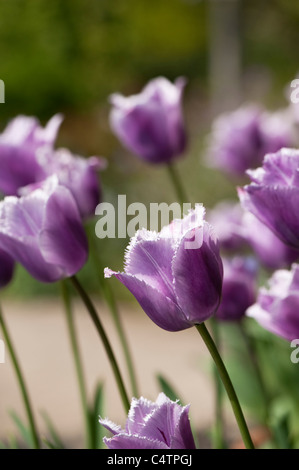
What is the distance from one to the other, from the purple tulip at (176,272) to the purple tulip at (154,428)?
6 cm

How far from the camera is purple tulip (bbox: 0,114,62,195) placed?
3.22 feet

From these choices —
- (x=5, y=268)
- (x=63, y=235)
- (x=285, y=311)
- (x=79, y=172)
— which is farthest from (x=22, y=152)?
(x=285, y=311)

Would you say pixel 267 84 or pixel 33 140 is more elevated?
pixel 267 84

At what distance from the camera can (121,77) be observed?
9.10m

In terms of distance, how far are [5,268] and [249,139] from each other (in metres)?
0.75

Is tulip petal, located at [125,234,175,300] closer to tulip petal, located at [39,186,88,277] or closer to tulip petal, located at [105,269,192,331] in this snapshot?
tulip petal, located at [105,269,192,331]

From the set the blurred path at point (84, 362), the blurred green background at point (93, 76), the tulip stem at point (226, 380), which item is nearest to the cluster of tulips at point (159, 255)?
the tulip stem at point (226, 380)

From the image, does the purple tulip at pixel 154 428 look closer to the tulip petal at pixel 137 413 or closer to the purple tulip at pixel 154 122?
the tulip petal at pixel 137 413

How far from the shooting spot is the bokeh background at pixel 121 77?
404 centimetres

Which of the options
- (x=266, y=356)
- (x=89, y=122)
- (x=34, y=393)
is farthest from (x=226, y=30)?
(x=266, y=356)

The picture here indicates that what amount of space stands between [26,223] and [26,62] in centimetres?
769

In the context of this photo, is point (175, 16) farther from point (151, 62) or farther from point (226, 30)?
point (226, 30)

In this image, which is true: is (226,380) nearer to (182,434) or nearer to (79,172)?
(182,434)

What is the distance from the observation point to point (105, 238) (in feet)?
16.4
